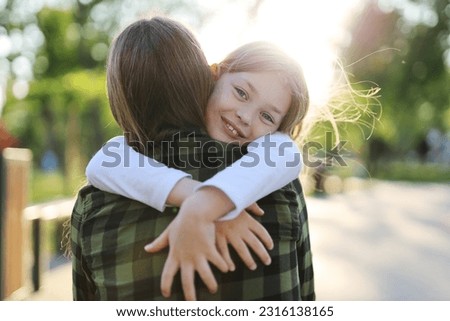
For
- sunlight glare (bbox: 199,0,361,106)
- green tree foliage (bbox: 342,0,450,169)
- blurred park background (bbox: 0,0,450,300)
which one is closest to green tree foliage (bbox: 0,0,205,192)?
blurred park background (bbox: 0,0,450,300)

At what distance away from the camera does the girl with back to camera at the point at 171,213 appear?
140 centimetres

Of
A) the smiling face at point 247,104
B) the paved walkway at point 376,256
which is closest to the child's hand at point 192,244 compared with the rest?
the smiling face at point 247,104

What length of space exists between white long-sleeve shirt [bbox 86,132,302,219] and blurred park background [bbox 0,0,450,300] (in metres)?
0.38

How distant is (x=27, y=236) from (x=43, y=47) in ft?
39.5

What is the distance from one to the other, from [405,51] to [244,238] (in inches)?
947

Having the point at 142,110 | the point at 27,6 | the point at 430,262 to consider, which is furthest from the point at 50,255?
the point at 27,6

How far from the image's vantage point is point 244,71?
73.8 inches

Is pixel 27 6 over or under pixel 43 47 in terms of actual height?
over

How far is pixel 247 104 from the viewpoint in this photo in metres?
1.85

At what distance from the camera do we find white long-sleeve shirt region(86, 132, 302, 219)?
55.4 inches

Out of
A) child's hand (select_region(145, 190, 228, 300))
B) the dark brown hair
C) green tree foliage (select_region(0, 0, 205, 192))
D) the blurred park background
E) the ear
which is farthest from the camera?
green tree foliage (select_region(0, 0, 205, 192))

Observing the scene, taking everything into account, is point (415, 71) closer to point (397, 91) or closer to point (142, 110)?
point (397, 91)

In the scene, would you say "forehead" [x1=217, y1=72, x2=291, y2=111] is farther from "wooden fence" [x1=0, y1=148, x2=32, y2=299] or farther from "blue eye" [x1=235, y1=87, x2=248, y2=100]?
"wooden fence" [x1=0, y1=148, x2=32, y2=299]

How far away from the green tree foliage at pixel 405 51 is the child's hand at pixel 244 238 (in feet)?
66.5
